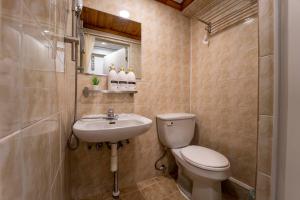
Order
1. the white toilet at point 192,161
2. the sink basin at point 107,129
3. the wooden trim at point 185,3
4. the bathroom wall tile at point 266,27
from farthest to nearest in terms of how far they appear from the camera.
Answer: the wooden trim at point 185,3
the white toilet at point 192,161
the sink basin at point 107,129
the bathroom wall tile at point 266,27

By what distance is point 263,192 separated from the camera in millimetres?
552

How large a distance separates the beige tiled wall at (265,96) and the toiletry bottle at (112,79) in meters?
1.14

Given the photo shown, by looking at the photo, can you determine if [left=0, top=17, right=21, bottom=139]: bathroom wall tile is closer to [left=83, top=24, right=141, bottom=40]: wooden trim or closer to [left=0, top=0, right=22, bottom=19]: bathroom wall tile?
[left=0, top=0, right=22, bottom=19]: bathroom wall tile

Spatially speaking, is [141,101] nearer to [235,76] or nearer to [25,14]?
[235,76]

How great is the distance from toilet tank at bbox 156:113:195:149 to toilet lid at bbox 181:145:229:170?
190mm

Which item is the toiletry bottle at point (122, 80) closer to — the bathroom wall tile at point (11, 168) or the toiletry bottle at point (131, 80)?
the toiletry bottle at point (131, 80)

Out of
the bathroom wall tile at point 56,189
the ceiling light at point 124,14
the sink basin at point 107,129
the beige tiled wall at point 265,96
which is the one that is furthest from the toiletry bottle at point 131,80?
the beige tiled wall at point 265,96

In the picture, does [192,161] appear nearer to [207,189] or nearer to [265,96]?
[207,189]

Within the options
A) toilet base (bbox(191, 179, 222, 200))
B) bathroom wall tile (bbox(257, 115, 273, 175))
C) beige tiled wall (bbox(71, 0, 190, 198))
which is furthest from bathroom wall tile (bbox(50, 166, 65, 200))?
toilet base (bbox(191, 179, 222, 200))

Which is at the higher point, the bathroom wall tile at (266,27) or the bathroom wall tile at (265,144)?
the bathroom wall tile at (266,27)

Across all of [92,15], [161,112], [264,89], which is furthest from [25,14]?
[161,112]

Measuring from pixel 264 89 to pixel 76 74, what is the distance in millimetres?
1293

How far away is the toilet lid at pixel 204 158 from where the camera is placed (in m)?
1.11

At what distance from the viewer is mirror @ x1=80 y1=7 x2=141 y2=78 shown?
136cm
